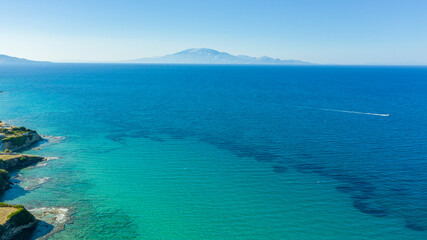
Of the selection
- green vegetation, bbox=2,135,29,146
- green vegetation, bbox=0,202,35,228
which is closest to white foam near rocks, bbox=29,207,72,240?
green vegetation, bbox=0,202,35,228

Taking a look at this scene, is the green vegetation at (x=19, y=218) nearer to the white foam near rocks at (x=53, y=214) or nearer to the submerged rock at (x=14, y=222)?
the submerged rock at (x=14, y=222)

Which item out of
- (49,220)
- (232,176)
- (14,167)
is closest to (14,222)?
(49,220)

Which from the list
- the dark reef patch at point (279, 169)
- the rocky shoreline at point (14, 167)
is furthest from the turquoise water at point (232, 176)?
the rocky shoreline at point (14, 167)

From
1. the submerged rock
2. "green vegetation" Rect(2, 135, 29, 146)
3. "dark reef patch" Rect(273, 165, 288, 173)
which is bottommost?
the submerged rock

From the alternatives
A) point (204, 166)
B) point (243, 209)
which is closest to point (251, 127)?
point (204, 166)

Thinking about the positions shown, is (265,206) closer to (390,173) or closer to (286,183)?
(286,183)

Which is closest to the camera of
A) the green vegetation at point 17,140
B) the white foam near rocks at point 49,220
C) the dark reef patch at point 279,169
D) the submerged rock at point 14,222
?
the submerged rock at point 14,222

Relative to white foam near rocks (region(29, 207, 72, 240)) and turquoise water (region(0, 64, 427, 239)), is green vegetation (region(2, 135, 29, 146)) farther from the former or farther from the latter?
white foam near rocks (region(29, 207, 72, 240))
